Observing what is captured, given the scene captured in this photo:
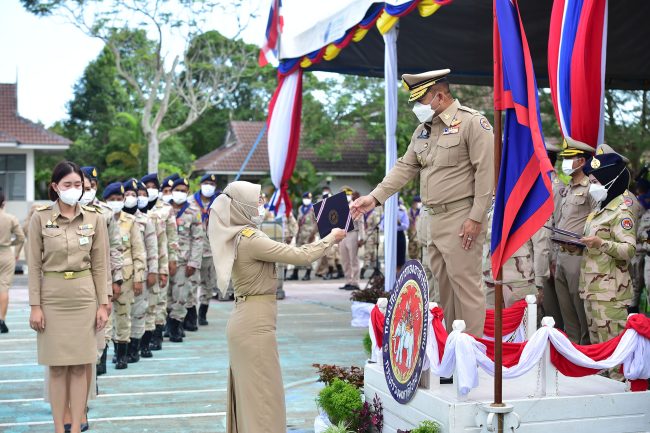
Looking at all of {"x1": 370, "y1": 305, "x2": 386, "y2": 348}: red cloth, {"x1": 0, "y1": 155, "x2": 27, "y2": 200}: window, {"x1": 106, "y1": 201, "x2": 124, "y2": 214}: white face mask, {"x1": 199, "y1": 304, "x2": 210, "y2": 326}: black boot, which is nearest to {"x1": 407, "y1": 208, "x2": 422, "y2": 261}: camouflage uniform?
{"x1": 199, "y1": 304, "x2": 210, "y2": 326}: black boot

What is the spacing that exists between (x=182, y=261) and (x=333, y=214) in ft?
18.8

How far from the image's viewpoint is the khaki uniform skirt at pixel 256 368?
4957 millimetres

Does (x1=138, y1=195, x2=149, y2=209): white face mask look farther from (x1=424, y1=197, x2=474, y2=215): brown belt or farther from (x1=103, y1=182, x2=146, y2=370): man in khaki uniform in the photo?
(x1=424, y1=197, x2=474, y2=215): brown belt

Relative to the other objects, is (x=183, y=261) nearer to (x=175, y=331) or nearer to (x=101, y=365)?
(x=175, y=331)

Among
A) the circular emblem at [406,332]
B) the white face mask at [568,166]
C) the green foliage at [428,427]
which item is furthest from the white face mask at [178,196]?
the green foliage at [428,427]

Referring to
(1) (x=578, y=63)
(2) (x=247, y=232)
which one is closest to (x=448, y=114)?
(1) (x=578, y=63)

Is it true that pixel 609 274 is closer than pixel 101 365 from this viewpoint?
Yes

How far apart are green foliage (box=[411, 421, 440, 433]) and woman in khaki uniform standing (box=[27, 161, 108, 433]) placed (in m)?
2.32

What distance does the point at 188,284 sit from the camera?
1088cm

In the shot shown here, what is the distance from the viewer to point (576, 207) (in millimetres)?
7203

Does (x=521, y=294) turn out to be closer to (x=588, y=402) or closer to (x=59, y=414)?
(x=588, y=402)

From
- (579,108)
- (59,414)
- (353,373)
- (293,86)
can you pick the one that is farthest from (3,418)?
(293,86)

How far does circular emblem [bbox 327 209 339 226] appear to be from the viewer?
210 inches

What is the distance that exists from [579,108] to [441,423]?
268 cm
